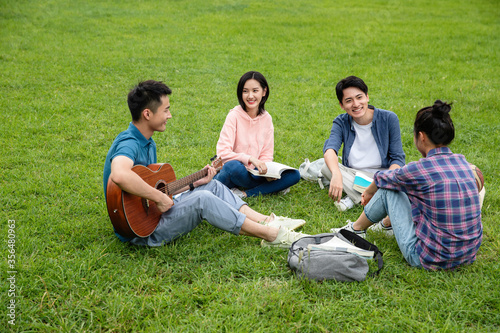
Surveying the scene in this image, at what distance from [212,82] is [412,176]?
666 centimetres

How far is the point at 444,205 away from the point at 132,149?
2.42m

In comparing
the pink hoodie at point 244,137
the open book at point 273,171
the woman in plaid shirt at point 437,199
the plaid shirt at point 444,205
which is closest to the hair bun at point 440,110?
the woman in plaid shirt at point 437,199

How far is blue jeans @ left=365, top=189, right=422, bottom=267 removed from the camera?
3334 millimetres

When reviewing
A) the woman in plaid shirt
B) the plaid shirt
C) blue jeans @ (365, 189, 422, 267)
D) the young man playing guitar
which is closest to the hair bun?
the woman in plaid shirt

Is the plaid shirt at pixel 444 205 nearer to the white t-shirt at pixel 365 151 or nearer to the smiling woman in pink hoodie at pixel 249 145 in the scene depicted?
the white t-shirt at pixel 365 151

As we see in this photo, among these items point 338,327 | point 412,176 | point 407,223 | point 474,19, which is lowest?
point 338,327

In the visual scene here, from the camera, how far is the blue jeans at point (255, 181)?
4668 mm

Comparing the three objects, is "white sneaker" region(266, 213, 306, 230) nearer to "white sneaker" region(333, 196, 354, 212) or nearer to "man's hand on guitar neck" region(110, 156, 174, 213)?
"white sneaker" region(333, 196, 354, 212)

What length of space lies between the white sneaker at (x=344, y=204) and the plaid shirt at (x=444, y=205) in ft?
4.11

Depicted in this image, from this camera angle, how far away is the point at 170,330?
270 centimetres

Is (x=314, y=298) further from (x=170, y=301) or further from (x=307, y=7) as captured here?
(x=307, y=7)

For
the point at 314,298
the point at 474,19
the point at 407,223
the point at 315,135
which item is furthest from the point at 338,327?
the point at 474,19

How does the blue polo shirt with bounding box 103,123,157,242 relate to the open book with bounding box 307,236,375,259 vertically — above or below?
above

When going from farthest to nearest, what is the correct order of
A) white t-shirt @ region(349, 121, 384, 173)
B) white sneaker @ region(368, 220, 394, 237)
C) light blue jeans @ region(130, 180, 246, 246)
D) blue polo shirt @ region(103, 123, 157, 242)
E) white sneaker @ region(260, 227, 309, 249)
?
white t-shirt @ region(349, 121, 384, 173) → white sneaker @ region(368, 220, 394, 237) → white sneaker @ region(260, 227, 309, 249) → light blue jeans @ region(130, 180, 246, 246) → blue polo shirt @ region(103, 123, 157, 242)
